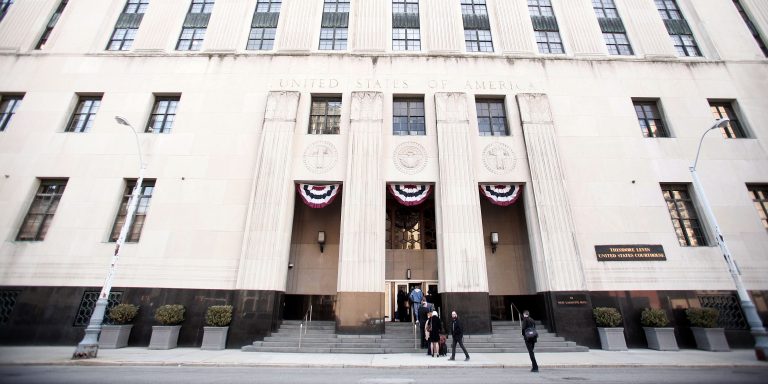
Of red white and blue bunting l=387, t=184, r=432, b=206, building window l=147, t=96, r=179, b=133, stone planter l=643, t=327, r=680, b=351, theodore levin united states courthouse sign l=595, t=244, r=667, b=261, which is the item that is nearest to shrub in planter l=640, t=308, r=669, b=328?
stone planter l=643, t=327, r=680, b=351

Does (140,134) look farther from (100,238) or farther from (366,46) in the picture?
(366,46)

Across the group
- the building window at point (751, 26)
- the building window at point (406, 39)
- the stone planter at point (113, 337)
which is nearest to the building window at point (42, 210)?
the stone planter at point (113, 337)

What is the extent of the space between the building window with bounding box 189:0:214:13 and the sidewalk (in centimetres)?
2148

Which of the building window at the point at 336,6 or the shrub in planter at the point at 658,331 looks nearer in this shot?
the shrub in planter at the point at 658,331

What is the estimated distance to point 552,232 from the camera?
16.0 metres

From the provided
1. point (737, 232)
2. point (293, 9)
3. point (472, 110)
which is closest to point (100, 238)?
point (293, 9)

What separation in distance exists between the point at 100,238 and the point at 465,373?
1817 centimetres

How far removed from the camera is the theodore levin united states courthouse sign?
52.2 ft

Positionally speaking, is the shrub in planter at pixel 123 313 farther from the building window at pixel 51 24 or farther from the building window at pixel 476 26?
the building window at pixel 476 26

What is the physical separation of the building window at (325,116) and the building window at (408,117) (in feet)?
11.2

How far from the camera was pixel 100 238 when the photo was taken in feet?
52.8

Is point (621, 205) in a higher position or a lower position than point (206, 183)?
lower

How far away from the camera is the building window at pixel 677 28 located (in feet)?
71.0

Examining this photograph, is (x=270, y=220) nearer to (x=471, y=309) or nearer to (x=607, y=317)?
(x=471, y=309)
